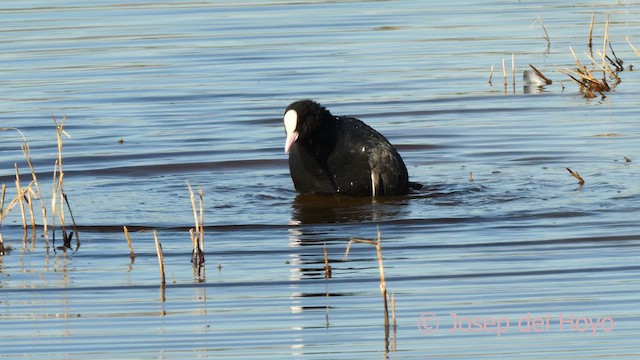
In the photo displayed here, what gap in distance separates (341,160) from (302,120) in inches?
17.6

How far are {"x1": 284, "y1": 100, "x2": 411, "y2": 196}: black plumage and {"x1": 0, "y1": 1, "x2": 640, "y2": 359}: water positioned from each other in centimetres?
15

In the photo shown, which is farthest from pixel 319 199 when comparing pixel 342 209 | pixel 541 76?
pixel 541 76

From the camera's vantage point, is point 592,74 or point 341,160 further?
point 592,74

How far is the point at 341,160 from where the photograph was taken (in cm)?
996

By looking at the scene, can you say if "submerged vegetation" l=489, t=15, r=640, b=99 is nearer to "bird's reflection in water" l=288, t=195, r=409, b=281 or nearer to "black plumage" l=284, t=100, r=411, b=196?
"black plumage" l=284, t=100, r=411, b=196

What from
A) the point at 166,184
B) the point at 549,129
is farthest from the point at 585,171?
the point at 166,184

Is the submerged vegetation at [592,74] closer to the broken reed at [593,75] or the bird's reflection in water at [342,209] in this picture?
the broken reed at [593,75]

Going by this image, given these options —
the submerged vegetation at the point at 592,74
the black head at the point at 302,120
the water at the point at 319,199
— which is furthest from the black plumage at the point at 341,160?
the submerged vegetation at the point at 592,74

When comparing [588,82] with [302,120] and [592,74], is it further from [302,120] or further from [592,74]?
[302,120]

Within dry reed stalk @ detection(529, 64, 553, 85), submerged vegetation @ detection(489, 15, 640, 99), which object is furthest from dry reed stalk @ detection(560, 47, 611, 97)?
dry reed stalk @ detection(529, 64, 553, 85)

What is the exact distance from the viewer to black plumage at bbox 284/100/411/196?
32.5 feet

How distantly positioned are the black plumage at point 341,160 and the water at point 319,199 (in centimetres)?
15

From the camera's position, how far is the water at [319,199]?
20.7ft

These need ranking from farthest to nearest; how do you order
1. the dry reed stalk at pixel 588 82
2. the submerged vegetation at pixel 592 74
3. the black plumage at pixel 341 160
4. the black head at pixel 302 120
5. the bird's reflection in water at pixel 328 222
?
the submerged vegetation at pixel 592 74
the dry reed stalk at pixel 588 82
the black plumage at pixel 341 160
the black head at pixel 302 120
the bird's reflection in water at pixel 328 222
